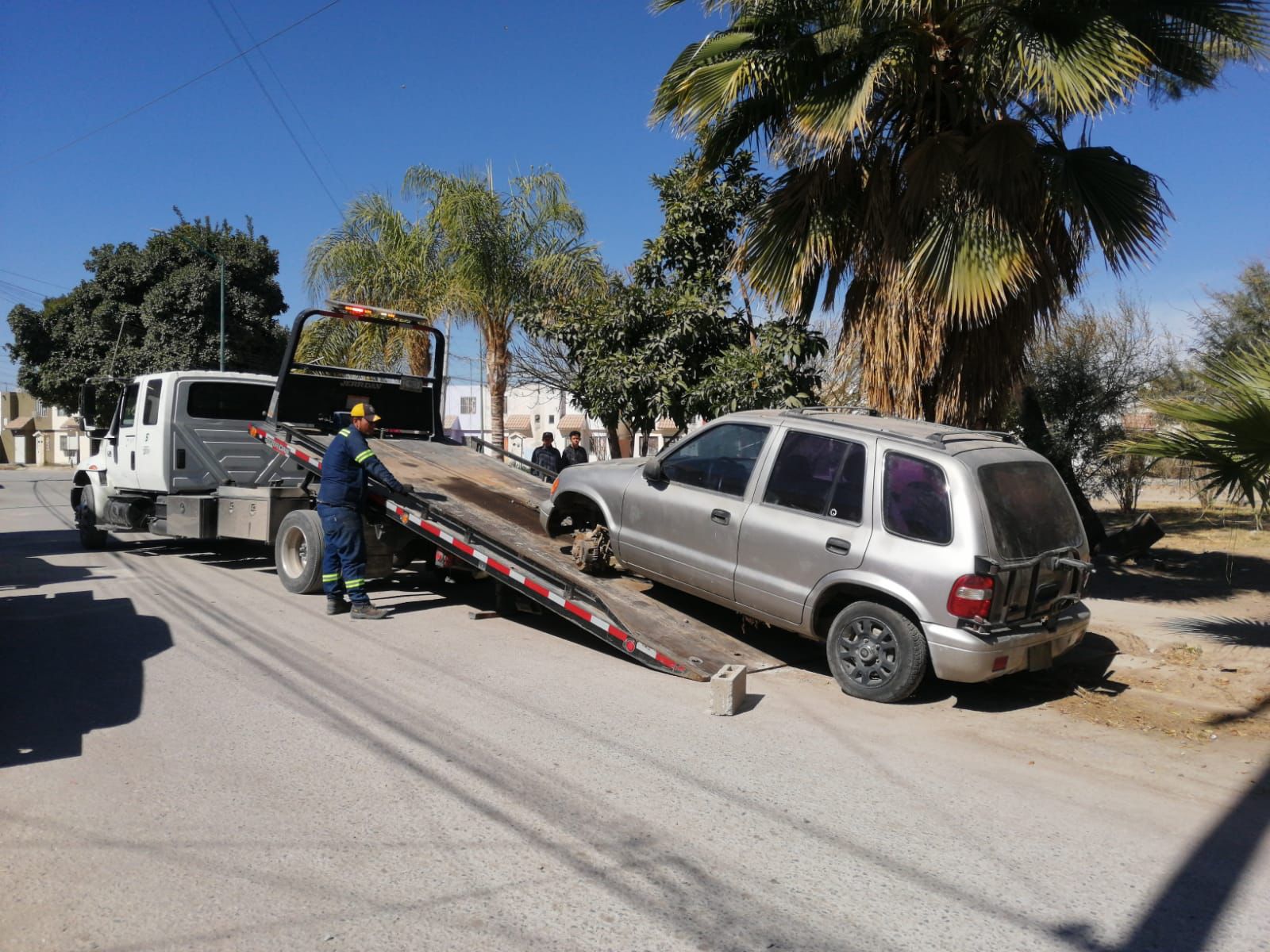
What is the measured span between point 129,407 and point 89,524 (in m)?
2.06

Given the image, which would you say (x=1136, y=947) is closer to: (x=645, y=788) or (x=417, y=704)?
(x=645, y=788)

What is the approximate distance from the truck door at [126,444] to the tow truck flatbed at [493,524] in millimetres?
3089

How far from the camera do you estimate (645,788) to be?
4.79 metres

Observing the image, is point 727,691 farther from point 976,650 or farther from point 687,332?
point 687,332

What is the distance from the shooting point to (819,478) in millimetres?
6785

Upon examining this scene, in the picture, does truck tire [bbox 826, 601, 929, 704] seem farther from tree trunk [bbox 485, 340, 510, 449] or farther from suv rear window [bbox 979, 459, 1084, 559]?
tree trunk [bbox 485, 340, 510, 449]

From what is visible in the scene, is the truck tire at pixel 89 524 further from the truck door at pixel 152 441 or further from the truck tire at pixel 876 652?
the truck tire at pixel 876 652

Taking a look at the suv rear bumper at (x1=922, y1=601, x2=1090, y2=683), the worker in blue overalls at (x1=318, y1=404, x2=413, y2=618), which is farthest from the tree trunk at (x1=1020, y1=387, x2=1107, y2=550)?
the worker in blue overalls at (x1=318, y1=404, x2=413, y2=618)

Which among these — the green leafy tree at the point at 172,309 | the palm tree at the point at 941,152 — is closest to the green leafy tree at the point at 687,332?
the palm tree at the point at 941,152

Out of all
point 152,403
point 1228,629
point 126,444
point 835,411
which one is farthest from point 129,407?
point 1228,629

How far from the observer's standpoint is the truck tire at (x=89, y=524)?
13320 millimetres

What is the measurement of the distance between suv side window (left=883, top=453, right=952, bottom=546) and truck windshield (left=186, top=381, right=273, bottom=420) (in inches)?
328

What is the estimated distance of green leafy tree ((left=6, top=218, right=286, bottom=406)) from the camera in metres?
33.6

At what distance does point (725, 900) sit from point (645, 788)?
45.1 inches
